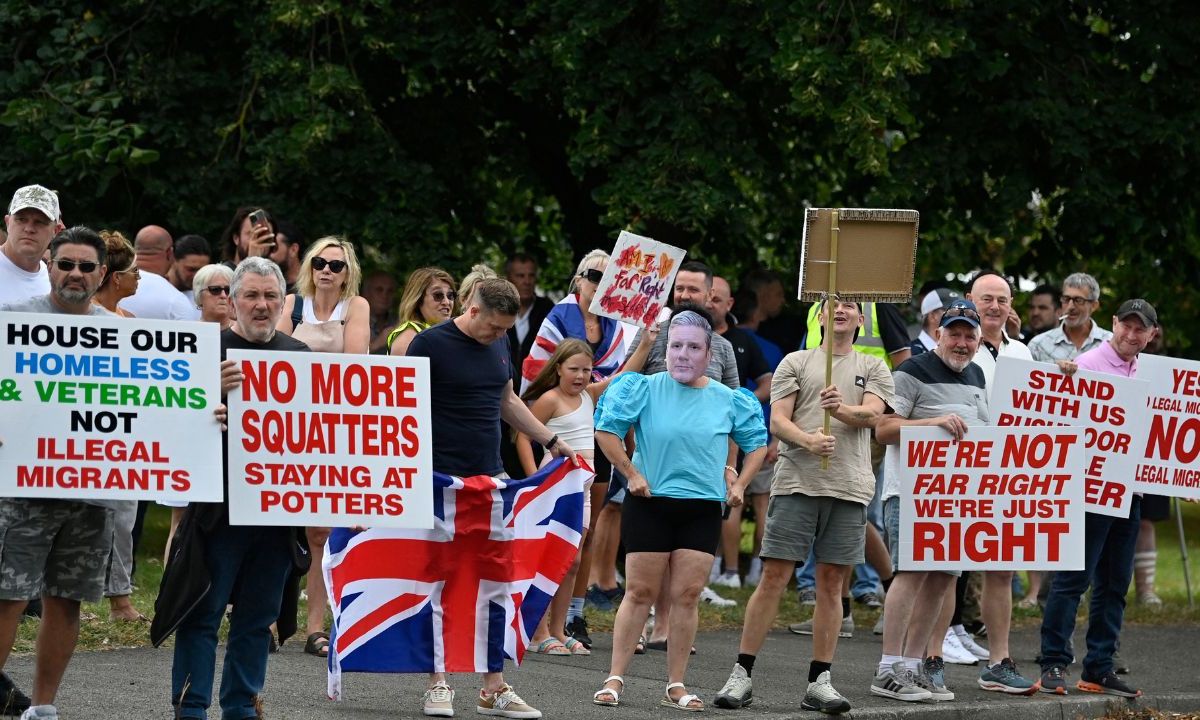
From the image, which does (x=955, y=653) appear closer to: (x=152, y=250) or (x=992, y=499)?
(x=992, y=499)

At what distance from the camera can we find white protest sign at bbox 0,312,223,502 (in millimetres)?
6992

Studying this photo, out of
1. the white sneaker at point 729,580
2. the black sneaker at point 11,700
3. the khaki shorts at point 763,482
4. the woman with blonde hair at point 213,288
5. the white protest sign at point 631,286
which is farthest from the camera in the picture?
the white sneaker at point 729,580

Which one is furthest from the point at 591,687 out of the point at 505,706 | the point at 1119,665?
the point at 1119,665

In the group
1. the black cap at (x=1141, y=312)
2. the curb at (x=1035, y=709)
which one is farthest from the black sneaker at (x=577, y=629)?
the black cap at (x=1141, y=312)

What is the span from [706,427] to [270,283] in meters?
2.47

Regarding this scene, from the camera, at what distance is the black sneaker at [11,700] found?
306 inches

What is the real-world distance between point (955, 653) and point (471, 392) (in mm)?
4404

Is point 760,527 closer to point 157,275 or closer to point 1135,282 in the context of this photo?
point 157,275

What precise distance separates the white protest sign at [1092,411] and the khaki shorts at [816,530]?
1.19 metres

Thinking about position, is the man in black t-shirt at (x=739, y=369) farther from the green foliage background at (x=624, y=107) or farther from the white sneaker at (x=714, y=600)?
the green foliage background at (x=624, y=107)

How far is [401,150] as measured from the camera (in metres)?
14.4

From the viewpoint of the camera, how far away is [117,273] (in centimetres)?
903

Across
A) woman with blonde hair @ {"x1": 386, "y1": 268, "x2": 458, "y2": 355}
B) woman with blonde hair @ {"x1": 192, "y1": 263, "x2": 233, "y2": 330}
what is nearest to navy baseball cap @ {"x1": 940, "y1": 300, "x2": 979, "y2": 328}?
woman with blonde hair @ {"x1": 386, "y1": 268, "x2": 458, "y2": 355}

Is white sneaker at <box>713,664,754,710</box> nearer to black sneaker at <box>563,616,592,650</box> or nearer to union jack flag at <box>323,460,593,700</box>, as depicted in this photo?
union jack flag at <box>323,460,593,700</box>
